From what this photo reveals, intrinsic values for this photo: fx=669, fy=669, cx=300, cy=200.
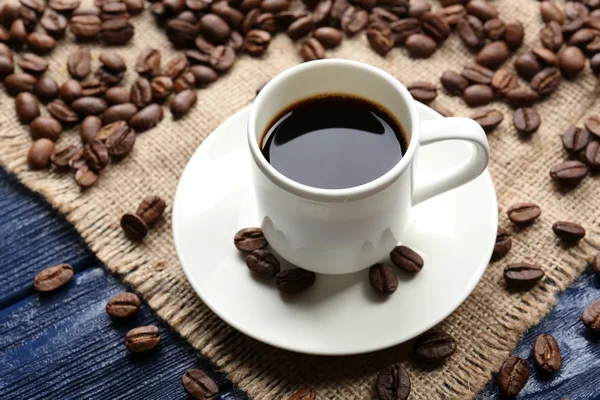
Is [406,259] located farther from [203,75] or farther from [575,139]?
[203,75]

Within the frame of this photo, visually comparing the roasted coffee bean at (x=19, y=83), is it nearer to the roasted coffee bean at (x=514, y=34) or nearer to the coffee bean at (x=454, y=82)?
the coffee bean at (x=454, y=82)

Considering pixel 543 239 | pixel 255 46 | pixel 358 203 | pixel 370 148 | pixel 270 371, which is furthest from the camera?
pixel 255 46

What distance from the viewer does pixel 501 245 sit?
129 cm

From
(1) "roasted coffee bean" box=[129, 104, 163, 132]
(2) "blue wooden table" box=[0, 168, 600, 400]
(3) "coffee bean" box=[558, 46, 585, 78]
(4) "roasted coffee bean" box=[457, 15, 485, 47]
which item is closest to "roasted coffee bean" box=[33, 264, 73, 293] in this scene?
(2) "blue wooden table" box=[0, 168, 600, 400]

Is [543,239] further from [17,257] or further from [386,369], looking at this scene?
[17,257]

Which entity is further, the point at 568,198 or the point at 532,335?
the point at 568,198

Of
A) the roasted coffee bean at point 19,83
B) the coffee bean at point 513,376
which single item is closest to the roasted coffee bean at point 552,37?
the coffee bean at point 513,376

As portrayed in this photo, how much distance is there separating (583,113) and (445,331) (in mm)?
619

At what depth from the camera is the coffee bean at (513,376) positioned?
118cm

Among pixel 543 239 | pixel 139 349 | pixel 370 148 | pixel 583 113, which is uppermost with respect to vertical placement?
pixel 370 148

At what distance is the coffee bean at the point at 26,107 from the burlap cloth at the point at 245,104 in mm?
27

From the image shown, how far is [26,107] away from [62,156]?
0.52 ft

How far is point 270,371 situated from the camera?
1.21m

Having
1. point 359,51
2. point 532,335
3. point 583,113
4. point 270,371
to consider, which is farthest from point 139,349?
point 583,113
